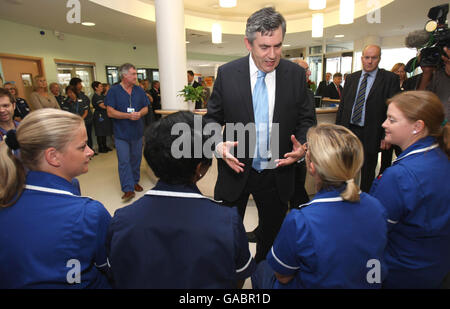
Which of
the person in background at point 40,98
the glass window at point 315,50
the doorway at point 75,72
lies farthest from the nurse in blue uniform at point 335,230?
the glass window at point 315,50

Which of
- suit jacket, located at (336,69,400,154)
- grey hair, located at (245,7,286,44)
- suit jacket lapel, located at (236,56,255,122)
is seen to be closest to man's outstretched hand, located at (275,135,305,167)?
suit jacket lapel, located at (236,56,255,122)

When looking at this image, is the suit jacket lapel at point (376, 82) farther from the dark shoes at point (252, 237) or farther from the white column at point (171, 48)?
the white column at point (171, 48)

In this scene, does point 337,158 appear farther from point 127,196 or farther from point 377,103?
point 127,196

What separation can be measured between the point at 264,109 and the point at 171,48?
326cm

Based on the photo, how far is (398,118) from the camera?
55.1 inches

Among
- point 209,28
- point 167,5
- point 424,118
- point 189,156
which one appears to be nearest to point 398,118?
point 424,118

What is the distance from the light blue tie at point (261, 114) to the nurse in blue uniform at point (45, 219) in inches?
32.4

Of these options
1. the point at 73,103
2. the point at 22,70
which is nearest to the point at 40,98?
the point at 73,103

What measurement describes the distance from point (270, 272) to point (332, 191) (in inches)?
20.6

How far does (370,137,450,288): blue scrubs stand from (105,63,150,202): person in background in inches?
114

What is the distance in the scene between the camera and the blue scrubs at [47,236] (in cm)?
81

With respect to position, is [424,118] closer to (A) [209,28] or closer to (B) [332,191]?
(B) [332,191]

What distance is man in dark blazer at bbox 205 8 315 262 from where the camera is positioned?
4.53ft

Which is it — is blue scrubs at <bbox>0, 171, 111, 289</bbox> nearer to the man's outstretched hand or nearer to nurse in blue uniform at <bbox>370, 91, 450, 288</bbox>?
the man's outstretched hand
